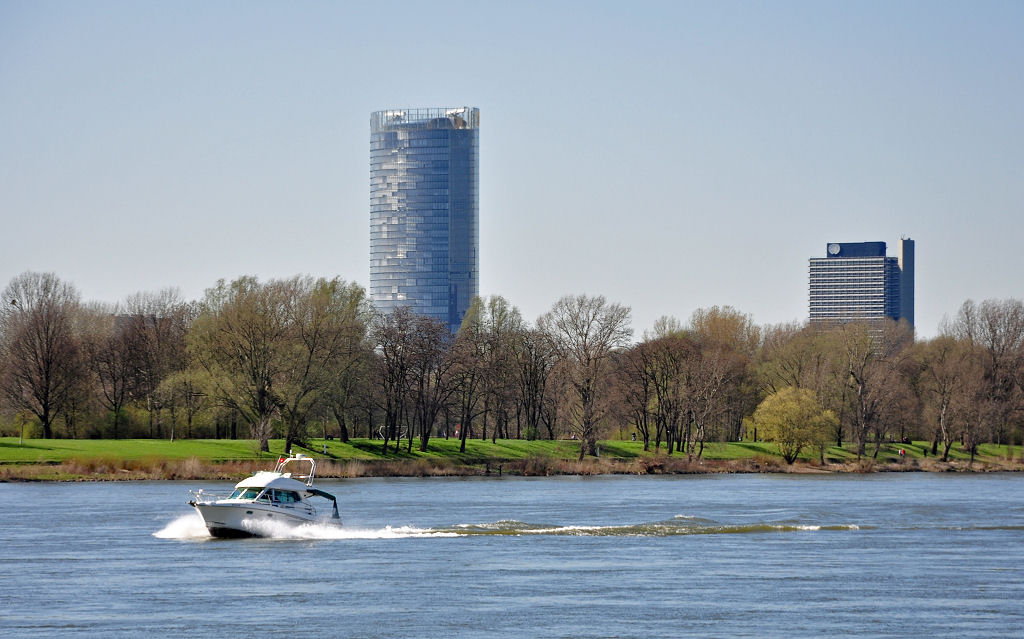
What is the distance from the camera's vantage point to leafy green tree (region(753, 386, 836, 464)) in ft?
399

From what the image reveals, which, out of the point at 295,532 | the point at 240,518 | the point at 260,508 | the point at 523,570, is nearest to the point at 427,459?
the point at 295,532

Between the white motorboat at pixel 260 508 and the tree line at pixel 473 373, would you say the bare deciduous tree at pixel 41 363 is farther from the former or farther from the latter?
the white motorboat at pixel 260 508

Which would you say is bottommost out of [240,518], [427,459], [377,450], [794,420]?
[427,459]

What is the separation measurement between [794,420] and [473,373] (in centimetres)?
3078

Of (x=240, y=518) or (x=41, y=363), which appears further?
(x=41, y=363)

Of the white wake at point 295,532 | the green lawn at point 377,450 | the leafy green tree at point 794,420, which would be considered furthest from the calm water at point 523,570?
the leafy green tree at point 794,420

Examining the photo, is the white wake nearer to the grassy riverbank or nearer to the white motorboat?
the white motorboat

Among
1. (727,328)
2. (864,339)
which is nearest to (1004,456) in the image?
(864,339)

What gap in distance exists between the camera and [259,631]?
34.2 metres

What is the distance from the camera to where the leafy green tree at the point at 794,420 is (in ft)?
399

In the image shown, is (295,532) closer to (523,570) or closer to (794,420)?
(523,570)

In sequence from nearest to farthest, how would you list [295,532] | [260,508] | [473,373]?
[260,508] → [295,532] → [473,373]

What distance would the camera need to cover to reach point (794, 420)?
399 feet

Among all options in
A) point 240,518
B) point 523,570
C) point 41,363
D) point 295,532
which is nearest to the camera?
point 523,570
